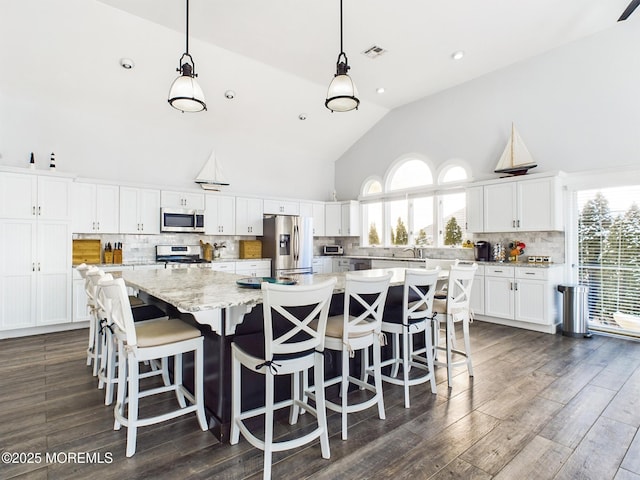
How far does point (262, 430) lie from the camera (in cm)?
233

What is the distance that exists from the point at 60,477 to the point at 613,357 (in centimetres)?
505

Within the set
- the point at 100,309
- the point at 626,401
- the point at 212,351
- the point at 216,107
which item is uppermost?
the point at 216,107

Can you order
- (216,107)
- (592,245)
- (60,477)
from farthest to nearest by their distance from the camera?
(216,107)
(592,245)
(60,477)

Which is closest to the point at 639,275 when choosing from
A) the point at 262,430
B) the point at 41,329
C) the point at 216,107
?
the point at 262,430

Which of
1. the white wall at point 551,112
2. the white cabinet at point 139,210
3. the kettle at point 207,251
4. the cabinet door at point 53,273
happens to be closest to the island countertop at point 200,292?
the cabinet door at point 53,273

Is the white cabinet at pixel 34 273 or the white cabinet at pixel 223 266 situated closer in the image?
the white cabinet at pixel 34 273

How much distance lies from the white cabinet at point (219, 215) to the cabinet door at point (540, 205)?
16.0 feet

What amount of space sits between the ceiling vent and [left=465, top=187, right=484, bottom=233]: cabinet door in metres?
2.65

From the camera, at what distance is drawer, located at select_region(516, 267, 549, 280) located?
483 centimetres

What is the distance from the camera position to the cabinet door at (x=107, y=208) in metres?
5.18

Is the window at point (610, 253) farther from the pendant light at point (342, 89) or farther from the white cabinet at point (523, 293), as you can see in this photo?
the pendant light at point (342, 89)

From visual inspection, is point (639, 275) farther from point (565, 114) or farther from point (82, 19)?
point (82, 19)

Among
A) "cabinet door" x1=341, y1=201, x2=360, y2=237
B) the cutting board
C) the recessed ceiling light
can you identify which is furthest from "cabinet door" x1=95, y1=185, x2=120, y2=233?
"cabinet door" x1=341, y1=201, x2=360, y2=237

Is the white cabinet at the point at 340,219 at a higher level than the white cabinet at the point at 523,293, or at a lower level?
higher
